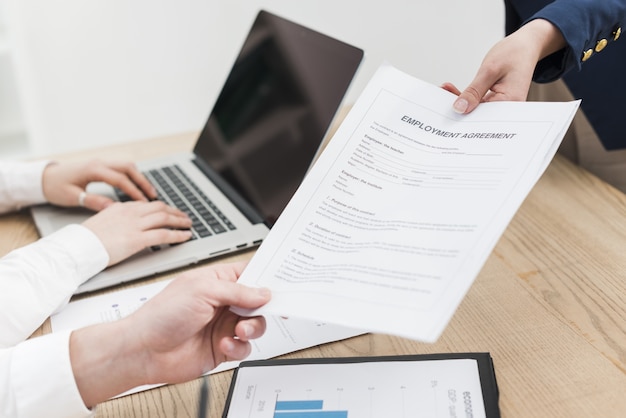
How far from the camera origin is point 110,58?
2252mm

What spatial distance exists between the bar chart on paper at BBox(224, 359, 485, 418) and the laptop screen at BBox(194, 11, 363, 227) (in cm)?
32

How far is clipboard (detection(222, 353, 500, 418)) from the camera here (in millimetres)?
625

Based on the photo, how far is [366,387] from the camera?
66 centimetres

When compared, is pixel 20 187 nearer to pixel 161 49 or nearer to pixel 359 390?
pixel 359 390

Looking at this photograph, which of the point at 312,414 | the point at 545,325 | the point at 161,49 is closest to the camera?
the point at 312,414

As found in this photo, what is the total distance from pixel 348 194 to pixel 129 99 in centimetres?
179

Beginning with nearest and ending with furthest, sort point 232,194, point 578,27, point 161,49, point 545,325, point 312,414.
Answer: point 312,414 → point 545,325 → point 578,27 → point 232,194 → point 161,49

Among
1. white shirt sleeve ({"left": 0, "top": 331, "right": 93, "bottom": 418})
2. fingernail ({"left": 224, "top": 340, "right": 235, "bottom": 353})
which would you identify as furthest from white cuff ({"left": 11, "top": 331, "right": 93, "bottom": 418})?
fingernail ({"left": 224, "top": 340, "right": 235, "bottom": 353})

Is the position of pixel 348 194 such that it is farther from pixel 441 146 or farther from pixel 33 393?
pixel 33 393

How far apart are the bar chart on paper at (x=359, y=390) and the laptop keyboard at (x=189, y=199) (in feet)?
1.10

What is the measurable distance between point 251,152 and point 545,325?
1.76ft

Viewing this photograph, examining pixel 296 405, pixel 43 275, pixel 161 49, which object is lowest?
pixel 161 49

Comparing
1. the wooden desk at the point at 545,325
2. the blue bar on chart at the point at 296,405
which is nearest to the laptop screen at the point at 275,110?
the wooden desk at the point at 545,325

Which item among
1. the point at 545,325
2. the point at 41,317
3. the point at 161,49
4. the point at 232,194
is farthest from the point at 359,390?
the point at 161,49
